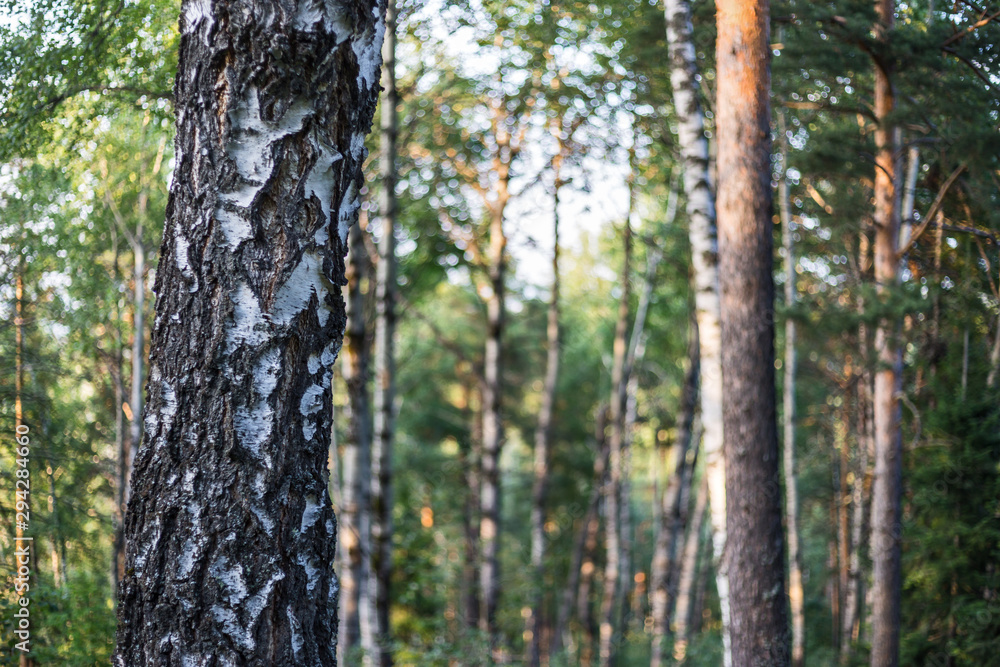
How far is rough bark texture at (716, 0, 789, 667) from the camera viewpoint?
449 centimetres

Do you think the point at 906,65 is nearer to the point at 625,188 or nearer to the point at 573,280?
the point at 625,188

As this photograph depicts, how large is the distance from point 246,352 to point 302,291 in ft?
0.72

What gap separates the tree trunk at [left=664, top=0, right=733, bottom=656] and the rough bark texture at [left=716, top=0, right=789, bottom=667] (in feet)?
3.17

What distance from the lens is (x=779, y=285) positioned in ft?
43.8

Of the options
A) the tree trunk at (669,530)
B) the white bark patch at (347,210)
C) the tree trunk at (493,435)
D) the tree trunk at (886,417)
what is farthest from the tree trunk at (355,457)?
the tree trunk at (669,530)

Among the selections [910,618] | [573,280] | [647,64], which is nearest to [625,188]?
[647,64]

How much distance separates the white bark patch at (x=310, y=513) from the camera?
6.26 ft

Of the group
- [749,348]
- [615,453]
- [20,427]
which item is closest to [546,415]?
[615,453]

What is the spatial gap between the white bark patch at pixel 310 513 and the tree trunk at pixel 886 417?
6.26 m

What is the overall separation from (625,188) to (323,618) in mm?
10651

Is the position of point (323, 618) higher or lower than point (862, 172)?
lower

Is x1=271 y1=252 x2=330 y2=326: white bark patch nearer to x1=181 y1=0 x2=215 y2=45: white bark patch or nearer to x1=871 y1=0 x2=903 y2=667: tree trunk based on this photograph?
x1=181 y1=0 x2=215 y2=45: white bark patch

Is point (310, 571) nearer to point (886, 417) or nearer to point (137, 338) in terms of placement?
point (886, 417)

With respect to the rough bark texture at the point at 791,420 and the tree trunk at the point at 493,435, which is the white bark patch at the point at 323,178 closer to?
the tree trunk at the point at 493,435
